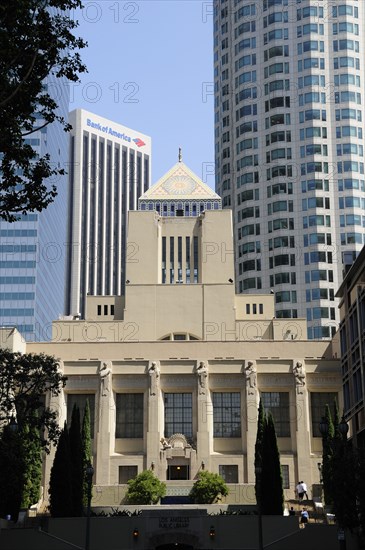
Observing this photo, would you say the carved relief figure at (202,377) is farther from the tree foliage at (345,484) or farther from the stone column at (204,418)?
the tree foliage at (345,484)

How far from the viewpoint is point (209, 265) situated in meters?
101

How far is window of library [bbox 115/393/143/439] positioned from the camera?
87062 mm

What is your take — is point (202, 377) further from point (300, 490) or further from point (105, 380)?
point (300, 490)

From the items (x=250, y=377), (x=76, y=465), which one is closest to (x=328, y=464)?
(x=76, y=465)

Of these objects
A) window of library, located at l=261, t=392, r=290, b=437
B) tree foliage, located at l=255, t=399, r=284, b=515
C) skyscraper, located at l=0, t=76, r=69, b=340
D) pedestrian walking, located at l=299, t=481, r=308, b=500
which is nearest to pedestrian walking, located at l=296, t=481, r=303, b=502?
pedestrian walking, located at l=299, t=481, r=308, b=500

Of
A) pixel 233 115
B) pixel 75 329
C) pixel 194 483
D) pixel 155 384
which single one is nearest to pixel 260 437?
pixel 194 483

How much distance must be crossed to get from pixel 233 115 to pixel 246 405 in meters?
62.5

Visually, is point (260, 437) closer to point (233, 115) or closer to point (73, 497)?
point (73, 497)

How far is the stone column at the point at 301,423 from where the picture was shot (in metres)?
83.9

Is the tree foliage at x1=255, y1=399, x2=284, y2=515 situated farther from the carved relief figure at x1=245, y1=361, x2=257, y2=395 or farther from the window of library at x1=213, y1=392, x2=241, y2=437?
the window of library at x1=213, y1=392, x2=241, y2=437

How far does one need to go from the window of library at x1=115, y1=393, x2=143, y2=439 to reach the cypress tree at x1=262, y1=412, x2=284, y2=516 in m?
20.9

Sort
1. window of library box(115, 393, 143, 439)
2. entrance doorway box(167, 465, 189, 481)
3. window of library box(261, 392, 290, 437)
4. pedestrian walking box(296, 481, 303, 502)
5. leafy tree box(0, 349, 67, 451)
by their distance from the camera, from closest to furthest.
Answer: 1. leafy tree box(0, 349, 67, 451)
2. pedestrian walking box(296, 481, 303, 502)
3. entrance doorway box(167, 465, 189, 481)
4. window of library box(261, 392, 290, 437)
5. window of library box(115, 393, 143, 439)

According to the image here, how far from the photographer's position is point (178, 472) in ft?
277

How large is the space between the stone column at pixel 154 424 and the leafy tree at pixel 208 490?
5727 millimetres
